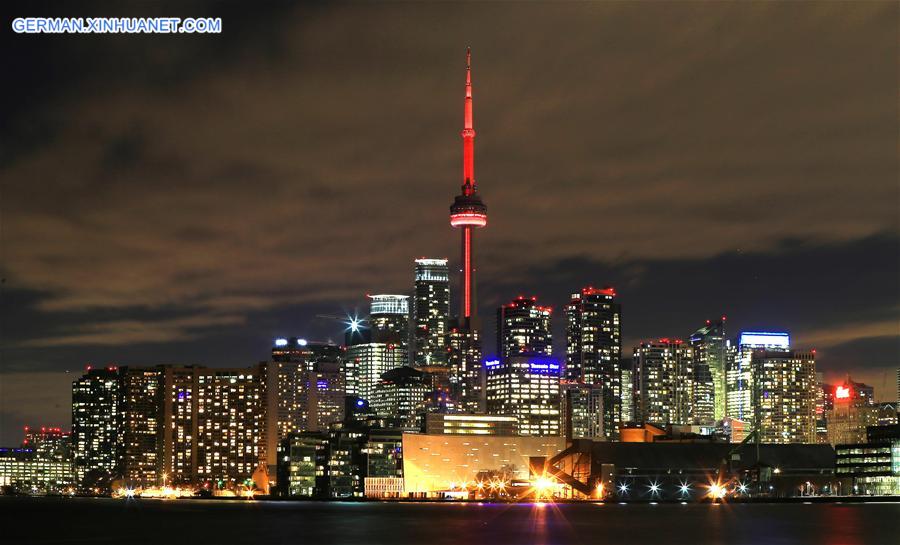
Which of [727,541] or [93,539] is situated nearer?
[727,541]

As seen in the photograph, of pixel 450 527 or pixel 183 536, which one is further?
pixel 450 527

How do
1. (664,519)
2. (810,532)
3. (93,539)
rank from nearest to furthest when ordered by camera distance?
(93,539) < (810,532) < (664,519)

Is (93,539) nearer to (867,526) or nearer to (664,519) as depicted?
(664,519)

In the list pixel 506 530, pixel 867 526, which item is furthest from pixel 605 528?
pixel 867 526

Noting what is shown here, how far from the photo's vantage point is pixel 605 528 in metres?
154

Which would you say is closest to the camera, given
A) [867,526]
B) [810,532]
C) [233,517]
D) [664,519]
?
[810,532]

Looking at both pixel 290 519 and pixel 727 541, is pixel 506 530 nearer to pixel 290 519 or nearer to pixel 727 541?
pixel 727 541

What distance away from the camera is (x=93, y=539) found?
138875mm

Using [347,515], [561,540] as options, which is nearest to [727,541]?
[561,540]

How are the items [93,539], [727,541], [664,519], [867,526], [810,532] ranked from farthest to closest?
[664,519] → [867,526] → [810,532] → [93,539] → [727,541]

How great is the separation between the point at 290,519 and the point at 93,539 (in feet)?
148

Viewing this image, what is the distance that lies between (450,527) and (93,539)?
42.1 m

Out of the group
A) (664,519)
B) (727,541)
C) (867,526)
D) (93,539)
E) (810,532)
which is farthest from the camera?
(664,519)

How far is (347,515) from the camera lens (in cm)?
19900
